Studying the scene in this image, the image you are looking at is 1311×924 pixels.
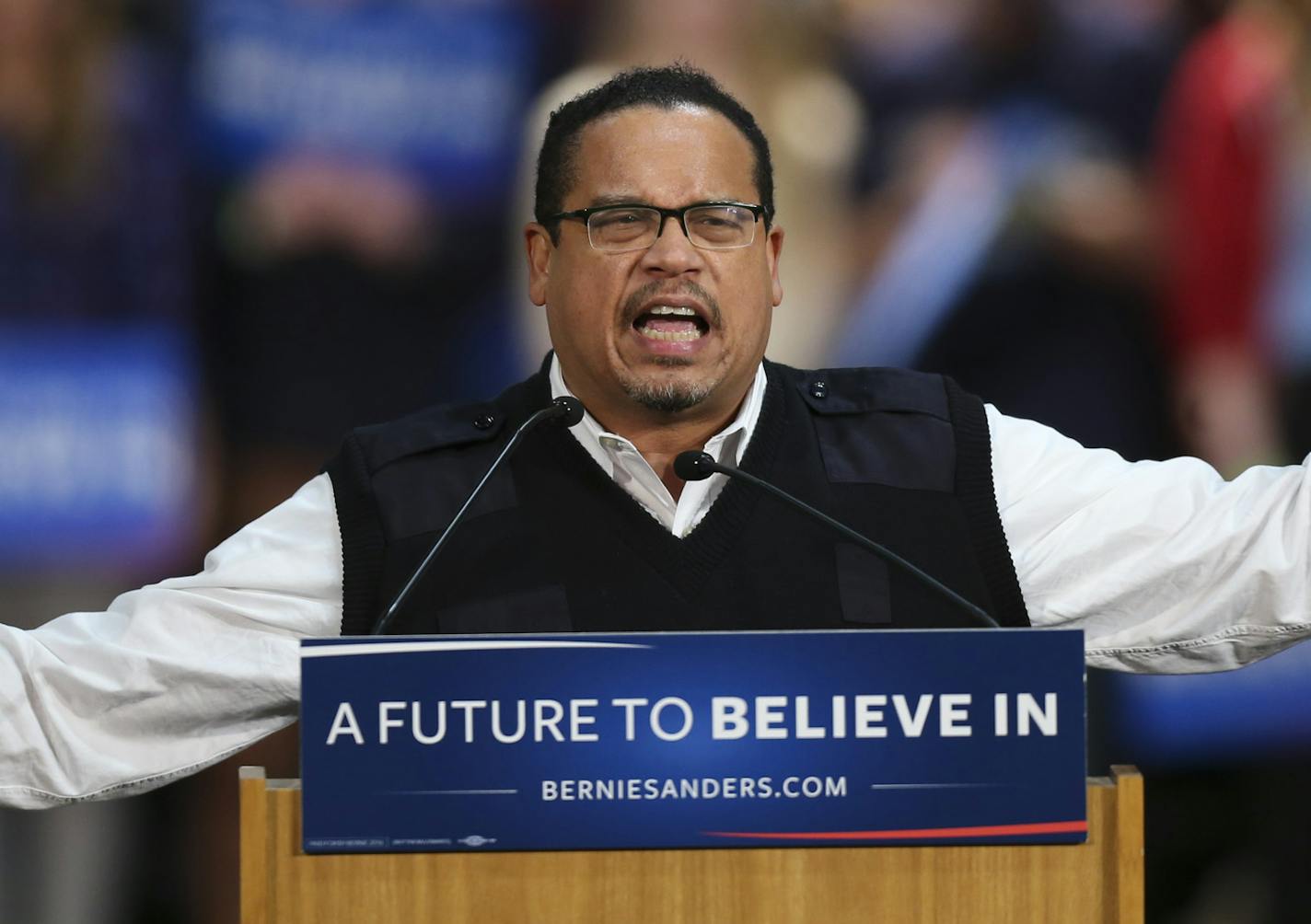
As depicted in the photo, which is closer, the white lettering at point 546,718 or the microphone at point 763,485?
the white lettering at point 546,718

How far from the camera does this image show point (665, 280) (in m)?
1.82

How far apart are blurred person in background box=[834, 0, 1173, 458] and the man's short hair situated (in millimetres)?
951

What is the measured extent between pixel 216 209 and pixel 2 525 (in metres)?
0.61

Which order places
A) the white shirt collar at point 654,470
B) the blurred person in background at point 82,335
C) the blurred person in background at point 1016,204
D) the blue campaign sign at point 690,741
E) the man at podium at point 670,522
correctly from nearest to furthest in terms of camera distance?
the blue campaign sign at point 690,741
the man at podium at point 670,522
the white shirt collar at point 654,470
the blurred person in background at point 82,335
the blurred person in background at point 1016,204

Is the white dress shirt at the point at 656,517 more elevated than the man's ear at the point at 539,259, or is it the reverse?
the man's ear at the point at 539,259

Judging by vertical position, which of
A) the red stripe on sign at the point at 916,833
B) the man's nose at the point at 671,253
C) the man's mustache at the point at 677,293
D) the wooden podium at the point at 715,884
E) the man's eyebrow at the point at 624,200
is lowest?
the wooden podium at the point at 715,884

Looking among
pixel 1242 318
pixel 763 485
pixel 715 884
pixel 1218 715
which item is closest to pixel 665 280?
pixel 763 485

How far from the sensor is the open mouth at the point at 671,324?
6.02ft

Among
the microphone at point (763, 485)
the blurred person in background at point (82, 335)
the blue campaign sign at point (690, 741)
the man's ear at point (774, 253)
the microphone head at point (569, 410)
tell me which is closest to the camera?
the blue campaign sign at point (690, 741)

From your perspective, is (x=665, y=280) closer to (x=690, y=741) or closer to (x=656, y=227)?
(x=656, y=227)

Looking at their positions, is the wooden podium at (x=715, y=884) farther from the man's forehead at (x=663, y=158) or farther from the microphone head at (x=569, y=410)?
the man's forehead at (x=663, y=158)

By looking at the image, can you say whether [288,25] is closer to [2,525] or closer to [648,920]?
[2,525]

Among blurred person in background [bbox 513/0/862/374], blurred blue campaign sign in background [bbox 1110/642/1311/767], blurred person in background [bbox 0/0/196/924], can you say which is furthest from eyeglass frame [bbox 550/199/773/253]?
blurred blue campaign sign in background [bbox 1110/642/1311/767]

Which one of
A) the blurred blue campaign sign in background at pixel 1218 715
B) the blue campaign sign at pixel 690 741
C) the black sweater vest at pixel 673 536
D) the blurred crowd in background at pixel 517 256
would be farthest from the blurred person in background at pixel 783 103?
the blue campaign sign at pixel 690 741
